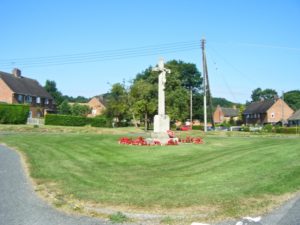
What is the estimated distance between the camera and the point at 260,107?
97.8 metres

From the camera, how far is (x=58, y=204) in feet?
25.4

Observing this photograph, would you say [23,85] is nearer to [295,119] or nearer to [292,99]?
[295,119]

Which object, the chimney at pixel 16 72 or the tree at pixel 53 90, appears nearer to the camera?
the chimney at pixel 16 72

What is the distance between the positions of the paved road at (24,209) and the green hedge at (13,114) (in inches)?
1336

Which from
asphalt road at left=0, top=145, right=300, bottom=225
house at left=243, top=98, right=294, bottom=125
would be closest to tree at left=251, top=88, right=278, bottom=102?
house at left=243, top=98, right=294, bottom=125

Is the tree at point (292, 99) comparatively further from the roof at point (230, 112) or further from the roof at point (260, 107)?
the roof at point (260, 107)

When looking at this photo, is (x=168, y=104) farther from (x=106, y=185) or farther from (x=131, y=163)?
(x=106, y=185)

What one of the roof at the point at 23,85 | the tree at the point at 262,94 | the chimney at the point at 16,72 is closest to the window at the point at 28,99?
the roof at the point at 23,85

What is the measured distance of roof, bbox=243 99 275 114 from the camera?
309 feet

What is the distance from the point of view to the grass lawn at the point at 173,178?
7727 millimetres

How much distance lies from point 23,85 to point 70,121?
20461mm

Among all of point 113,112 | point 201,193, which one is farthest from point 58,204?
point 113,112

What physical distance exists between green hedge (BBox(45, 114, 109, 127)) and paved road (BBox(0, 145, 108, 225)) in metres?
39.6

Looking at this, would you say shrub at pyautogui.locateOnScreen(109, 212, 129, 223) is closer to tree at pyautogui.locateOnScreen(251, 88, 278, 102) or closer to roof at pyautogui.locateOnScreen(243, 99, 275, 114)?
roof at pyautogui.locateOnScreen(243, 99, 275, 114)
